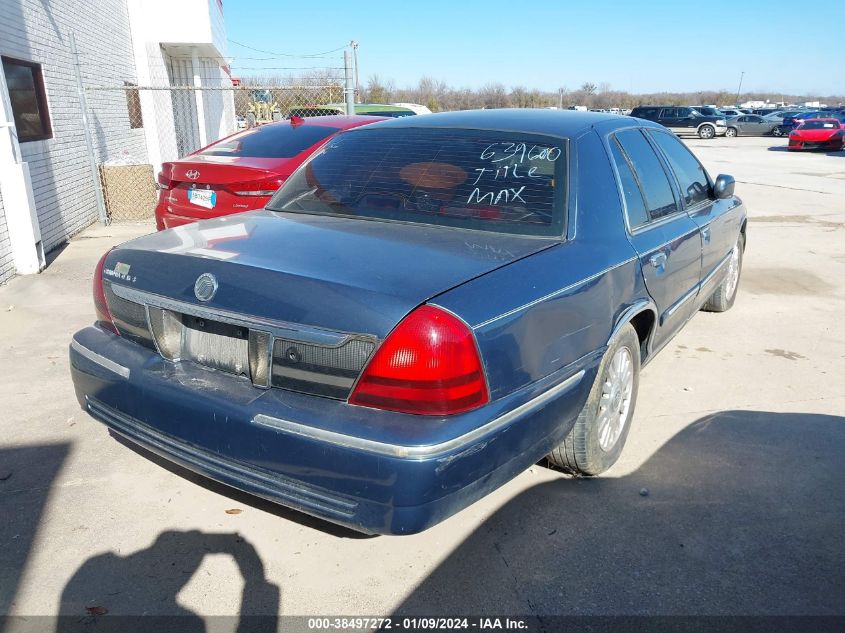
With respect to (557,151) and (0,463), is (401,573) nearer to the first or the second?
(557,151)

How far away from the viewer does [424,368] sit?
2.11m

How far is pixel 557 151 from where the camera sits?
3.09 meters

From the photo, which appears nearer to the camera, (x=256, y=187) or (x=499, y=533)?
(x=499, y=533)

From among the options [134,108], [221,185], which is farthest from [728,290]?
[134,108]

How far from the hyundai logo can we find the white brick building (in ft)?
17.6

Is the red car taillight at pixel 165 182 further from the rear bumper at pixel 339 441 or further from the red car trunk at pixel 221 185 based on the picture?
the rear bumper at pixel 339 441

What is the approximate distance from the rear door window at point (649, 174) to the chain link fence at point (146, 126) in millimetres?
5257

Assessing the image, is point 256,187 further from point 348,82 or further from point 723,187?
point 348,82

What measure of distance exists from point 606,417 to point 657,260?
2.79 ft

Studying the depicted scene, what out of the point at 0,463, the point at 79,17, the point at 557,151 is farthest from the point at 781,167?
the point at 0,463

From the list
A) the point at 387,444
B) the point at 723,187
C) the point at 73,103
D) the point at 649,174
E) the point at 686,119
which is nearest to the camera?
the point at 387,444

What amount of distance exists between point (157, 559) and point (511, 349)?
161 centimetres

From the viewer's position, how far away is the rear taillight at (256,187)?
18.5 ft

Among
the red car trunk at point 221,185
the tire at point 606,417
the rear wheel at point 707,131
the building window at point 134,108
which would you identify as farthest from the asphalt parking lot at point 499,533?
the rear wheel at point 707,131
